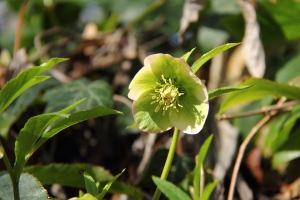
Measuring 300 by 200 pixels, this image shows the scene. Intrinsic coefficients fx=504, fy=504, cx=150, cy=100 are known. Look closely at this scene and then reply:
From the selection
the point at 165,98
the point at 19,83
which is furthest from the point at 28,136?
the point at 165,98

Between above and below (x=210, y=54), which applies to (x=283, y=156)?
below

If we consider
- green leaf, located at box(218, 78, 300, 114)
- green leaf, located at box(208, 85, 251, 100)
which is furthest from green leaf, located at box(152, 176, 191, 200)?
green leaf, located at box(218, 78, 300, 114)

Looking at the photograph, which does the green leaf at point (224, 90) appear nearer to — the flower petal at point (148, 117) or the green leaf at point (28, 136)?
the flower petal at point (148, 117)

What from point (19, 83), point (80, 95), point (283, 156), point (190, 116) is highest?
point (19, 83)

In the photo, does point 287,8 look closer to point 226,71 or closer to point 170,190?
point 226,71

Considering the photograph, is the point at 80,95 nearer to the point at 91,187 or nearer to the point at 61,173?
the point at 61,173

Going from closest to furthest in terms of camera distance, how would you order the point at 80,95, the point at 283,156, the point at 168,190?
the point at 168,190
the point at 283,156
the point at 80,95

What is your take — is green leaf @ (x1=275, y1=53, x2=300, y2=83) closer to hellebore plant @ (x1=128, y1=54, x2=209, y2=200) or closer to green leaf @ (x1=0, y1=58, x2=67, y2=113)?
hellebore plant @ (x1=128, y1=54, x2=209, y2=200)

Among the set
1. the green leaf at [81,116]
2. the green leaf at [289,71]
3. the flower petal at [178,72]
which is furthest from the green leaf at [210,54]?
the green leaf at [289,71]
